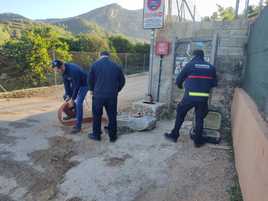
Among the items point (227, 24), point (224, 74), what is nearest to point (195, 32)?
point (227, 24)

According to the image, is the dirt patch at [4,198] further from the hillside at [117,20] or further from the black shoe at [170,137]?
the hillside at [117,20]

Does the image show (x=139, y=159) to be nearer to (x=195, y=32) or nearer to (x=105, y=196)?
(x=105, y=196)

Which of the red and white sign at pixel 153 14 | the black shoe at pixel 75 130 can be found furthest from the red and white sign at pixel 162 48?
the black shoe at pixel 75 130

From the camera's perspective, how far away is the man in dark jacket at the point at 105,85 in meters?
4.44

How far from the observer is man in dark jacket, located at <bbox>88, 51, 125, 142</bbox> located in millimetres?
4438

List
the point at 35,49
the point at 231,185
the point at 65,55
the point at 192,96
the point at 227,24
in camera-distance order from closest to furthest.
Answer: the point at 231,185 < the point at 192,96 < the point at 227,24 < the point at 35,49 < the point at 65,55

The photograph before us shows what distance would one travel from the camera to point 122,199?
291 cm

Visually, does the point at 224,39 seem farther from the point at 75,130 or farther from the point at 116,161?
the point at 75,130

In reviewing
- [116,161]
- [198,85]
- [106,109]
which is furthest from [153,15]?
[116,161]

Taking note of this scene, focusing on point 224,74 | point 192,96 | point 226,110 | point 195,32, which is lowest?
point 226,110

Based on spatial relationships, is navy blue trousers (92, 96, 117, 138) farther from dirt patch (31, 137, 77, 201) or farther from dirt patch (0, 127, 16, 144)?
dirt patch (0, 127, 16, 144)

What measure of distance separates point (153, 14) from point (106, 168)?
13.4 ft

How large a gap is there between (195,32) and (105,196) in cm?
441

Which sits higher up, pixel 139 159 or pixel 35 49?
pixel 35 49
